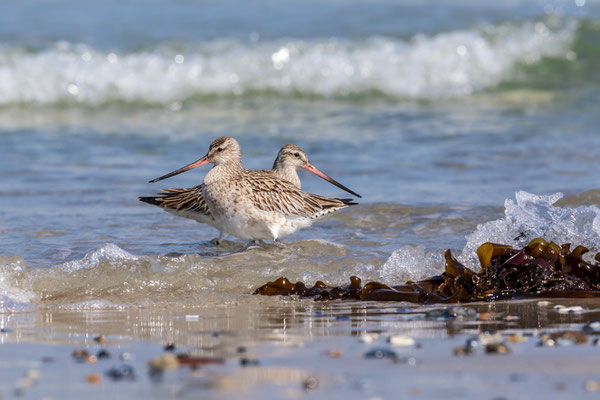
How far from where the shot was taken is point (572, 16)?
16656 mm

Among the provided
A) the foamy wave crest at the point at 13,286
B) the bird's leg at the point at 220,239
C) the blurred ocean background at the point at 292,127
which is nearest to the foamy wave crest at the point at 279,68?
the blurred ocean background at the point at 292,127

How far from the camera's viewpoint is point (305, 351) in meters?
3.66

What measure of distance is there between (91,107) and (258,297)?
9.79 metres

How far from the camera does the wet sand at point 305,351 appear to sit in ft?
10.1

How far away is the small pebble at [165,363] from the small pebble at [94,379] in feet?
0.63

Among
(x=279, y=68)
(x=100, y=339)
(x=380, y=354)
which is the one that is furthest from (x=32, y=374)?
(x=279, y=68)

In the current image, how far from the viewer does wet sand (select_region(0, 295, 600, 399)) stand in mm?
3074

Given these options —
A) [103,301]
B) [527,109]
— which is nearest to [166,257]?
[103,301]

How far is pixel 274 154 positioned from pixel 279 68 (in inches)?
201

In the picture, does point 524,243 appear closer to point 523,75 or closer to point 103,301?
point 103,301

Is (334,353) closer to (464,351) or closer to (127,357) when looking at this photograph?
(464,351)

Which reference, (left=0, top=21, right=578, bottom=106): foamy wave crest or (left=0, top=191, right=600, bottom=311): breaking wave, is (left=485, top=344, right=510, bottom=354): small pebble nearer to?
(left=0, top=191, right=600, bottom=311): breaking wave

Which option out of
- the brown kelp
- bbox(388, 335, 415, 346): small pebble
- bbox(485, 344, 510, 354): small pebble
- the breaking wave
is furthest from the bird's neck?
bbox(485, 344, 510, 354): small pebble

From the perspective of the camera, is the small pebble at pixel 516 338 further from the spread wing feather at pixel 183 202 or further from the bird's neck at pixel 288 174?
the bird's neck at pixel 288 174
